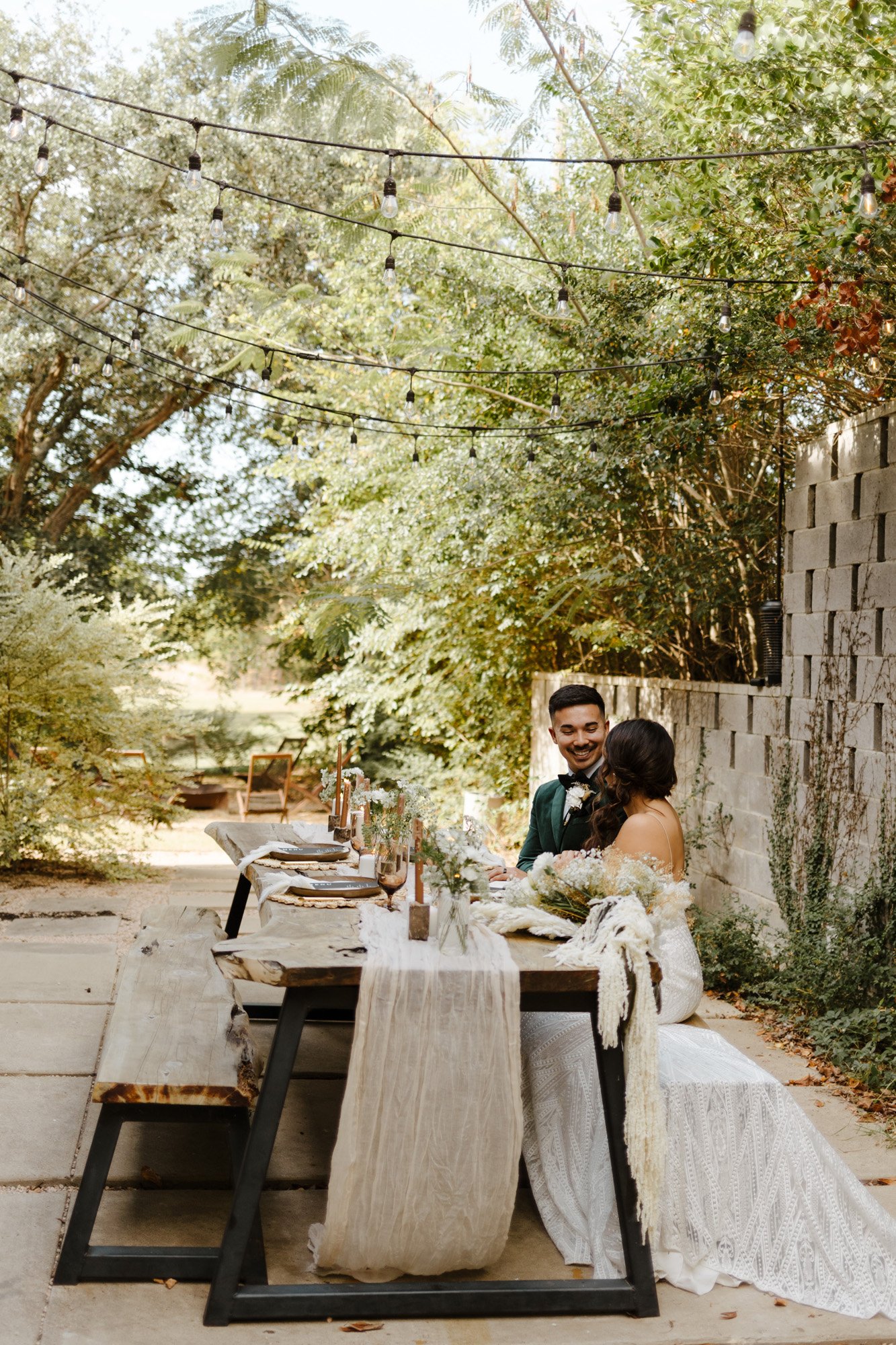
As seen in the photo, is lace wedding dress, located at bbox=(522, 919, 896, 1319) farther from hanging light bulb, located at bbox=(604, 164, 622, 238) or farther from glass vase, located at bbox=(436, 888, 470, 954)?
hanging light bulb, located at bbox=(604, 164, 622, 238)

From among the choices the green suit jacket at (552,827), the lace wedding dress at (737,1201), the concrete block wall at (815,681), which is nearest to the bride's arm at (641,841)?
the lace wedding dress at (737,1201)

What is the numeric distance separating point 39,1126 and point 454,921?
5.66 ft

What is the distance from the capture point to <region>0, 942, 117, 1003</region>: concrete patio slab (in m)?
5.17

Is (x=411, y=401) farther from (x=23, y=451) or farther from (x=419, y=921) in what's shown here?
(x=23, y=451)

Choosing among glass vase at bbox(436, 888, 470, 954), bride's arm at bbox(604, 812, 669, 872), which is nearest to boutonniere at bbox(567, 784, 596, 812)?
bride's arm at bbox(604, 812, 669, 872)

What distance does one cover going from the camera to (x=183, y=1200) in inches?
125

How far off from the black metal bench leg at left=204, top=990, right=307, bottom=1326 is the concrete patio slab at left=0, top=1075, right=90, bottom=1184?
0.91 meters

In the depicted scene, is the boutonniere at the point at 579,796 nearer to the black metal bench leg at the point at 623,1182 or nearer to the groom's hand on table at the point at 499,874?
the groom's hand on table at the point at 499,874

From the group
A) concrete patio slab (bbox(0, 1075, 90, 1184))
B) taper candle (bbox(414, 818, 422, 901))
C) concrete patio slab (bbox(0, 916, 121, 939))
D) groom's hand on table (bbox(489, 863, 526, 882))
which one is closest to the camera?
taper candle (bbox(414, 818, 422, 901))

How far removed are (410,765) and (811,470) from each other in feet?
25.0

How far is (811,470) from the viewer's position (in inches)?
221

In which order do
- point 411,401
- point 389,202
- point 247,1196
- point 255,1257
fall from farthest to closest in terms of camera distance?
point 411,401 → point 389,202 → point 255,1257 → point 247,1196

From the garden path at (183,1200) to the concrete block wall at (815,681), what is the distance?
118 cm

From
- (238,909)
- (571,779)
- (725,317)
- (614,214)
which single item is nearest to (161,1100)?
(571,779)
